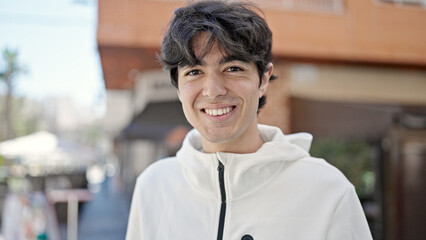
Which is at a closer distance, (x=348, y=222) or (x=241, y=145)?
(x=348, y=222)

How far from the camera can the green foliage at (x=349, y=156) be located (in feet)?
33.4

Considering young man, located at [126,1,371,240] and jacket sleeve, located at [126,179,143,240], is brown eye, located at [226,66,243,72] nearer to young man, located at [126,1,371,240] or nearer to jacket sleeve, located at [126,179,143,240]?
young man, located at [126,1,371,240]

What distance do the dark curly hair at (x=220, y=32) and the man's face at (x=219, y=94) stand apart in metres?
0.03

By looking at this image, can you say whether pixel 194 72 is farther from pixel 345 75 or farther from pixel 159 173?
pixel 345 75

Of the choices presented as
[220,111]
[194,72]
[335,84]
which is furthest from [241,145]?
[335,84]

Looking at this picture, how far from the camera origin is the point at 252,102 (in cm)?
151

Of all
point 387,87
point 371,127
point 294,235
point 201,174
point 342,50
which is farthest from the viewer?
point 387,87

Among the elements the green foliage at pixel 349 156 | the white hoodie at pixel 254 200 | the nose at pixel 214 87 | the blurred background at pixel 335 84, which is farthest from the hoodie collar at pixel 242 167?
the green foliage at pixel 349 156

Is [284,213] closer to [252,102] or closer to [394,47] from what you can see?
[252,102]

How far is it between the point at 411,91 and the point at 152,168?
22.4ft

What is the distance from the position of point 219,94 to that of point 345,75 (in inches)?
246

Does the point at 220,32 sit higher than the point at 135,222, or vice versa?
the point at 220,32

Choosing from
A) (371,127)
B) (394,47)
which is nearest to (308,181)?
(371,127)

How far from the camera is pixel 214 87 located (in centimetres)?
145
